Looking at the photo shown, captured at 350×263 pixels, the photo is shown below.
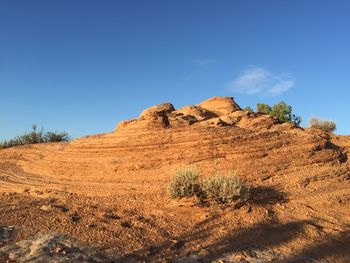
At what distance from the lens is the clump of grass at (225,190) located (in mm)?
8180

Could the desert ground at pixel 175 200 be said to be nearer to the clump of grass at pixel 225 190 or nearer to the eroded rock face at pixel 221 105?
the clump of grass at pixel 225 190

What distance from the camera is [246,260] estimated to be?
249 inches

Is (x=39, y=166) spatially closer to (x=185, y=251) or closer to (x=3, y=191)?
(x=3, y=191)

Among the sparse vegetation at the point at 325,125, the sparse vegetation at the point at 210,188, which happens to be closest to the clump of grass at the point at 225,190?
the sparse vegetation at the point at 210,188

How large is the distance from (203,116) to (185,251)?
7.92m

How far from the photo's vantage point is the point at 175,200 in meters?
8.59

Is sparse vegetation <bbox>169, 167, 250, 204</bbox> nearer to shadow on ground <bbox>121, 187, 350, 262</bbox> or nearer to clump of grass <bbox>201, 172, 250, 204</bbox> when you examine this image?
clump of grass <bbox>201, 172, 250, 204</bbox>

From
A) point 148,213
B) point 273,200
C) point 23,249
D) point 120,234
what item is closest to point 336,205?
point 273,200

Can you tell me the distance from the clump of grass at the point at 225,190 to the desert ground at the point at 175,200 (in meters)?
0.24

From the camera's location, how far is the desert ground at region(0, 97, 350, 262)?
21.4 feet

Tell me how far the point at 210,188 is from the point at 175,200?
78 cm

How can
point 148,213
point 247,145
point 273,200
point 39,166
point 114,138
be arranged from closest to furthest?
1. point 148,213
2. point 273,200
3. point 247,145
4. point 114,138
5. point 39,166

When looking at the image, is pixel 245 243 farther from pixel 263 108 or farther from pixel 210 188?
pixel 263 108

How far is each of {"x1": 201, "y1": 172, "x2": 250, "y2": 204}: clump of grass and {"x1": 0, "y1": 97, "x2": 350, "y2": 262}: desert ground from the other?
0.24 metres
